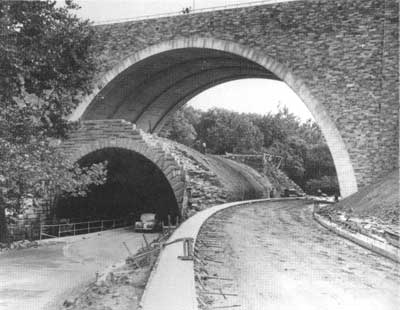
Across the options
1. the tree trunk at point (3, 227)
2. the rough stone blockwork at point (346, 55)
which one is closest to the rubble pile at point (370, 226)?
the rough stone blockwork at point (346, 55)

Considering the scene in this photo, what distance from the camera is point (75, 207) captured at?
869 inches

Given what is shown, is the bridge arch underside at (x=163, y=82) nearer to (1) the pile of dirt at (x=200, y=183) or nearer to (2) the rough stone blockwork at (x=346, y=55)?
(2) the rough stone blockwork at (x=346, y=55)

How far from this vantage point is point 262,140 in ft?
180

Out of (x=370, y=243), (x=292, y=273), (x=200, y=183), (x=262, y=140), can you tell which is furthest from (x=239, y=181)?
(x=262, y=140)

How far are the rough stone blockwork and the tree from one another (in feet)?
13.1

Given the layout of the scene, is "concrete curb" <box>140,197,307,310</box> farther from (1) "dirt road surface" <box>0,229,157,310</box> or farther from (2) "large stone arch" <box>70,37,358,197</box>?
(2) "large stone arch" <box>70,37,358,197</box>

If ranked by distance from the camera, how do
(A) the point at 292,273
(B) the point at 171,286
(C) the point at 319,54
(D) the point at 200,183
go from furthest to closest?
(C) the point at 319,54
(D) the point at 200,183
(A) the point at 292,273
(B) the point at 171,286

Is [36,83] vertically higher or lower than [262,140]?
lower

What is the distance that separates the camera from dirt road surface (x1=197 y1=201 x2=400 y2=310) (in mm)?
5137

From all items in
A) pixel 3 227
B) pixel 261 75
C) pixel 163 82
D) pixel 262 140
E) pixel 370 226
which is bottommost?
pixel 370 226

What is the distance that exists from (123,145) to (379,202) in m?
9.17

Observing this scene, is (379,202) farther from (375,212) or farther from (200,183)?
(200,183)

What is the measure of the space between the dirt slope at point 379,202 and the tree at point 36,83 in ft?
24.4

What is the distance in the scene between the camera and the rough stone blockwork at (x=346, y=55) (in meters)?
17.6
